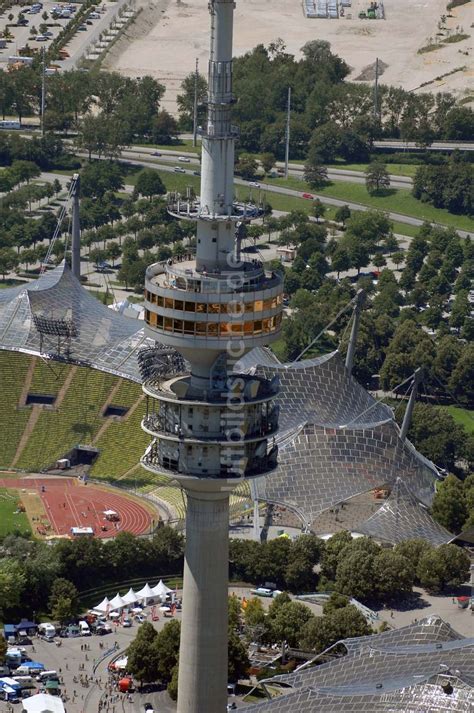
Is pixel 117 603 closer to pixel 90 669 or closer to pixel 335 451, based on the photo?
pixel 90 669

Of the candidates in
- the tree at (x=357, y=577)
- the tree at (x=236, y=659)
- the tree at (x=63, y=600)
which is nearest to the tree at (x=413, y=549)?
the tree at (x=357, y=577)

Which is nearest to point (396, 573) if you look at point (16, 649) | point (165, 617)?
point (165, 617)

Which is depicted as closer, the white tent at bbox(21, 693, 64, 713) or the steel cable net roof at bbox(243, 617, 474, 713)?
the steel cable net roof at bbox(243, 617, 474, 713)

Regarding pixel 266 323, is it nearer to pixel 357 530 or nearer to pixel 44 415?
pixel 357 530

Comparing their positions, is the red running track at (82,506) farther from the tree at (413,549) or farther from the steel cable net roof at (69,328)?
the tree at (413,549)

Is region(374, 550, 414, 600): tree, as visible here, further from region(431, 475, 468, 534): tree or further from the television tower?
the television tower

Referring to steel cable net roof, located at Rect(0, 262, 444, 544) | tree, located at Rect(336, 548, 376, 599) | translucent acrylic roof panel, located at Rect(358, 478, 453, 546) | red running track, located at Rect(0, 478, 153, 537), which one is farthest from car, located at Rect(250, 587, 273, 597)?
red running track, located at Rect(0, 478, 153, 537)
